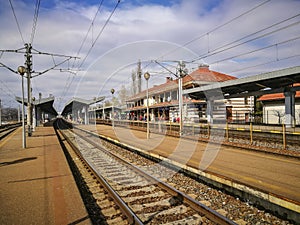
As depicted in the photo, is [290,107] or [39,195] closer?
[39,195]

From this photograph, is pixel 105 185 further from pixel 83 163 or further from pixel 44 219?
pixel 83 163

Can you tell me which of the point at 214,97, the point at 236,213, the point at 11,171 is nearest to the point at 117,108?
the point at 214,97

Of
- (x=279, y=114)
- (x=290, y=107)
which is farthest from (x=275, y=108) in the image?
(x=290, y=107)

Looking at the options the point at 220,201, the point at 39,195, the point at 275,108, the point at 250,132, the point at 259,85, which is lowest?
the point at 220,201

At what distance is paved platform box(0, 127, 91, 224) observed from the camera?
4863mm

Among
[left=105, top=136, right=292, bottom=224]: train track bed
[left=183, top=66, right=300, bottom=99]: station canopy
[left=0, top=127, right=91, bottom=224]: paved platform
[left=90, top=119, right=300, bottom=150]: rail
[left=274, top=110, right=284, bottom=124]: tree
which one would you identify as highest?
[left=183, top=66, right=300, bottom=99]: station canopy

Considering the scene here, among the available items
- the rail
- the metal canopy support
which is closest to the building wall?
the rail

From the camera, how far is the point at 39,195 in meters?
6.14

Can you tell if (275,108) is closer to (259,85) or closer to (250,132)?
(259,85)

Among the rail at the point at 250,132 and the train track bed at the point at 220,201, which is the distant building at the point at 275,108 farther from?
the train track bed at the point at 220,201

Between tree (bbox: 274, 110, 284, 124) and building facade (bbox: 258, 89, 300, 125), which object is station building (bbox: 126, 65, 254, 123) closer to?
building facade (bbox: 258, 89, 300, 125)

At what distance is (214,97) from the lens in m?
25.0

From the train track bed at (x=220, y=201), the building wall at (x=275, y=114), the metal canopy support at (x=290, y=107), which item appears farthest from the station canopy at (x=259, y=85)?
the train track bed at (x=220, y=201)

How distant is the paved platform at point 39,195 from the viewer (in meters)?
4.86
